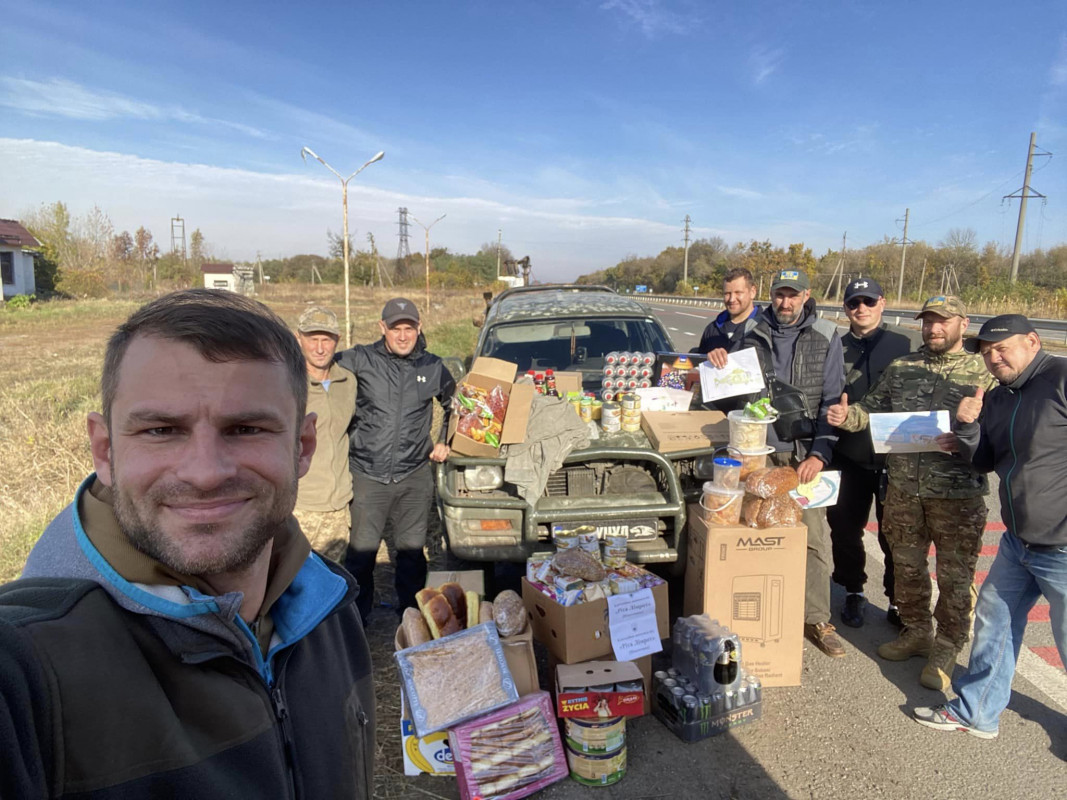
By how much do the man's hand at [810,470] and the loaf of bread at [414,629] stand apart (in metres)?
2.42

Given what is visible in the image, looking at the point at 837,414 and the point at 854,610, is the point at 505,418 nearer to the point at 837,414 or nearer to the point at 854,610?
the point at 837,414

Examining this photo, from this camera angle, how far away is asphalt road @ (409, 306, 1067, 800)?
2877 millimetres

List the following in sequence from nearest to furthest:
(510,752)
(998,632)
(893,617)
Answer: (510,752) → (998,632) → (893,617)

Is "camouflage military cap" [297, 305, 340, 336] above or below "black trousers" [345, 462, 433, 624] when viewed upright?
above

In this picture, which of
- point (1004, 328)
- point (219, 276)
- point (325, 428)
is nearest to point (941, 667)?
point (1004, 328)

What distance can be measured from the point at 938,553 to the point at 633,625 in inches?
75.4

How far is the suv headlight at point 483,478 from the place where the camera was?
4133 millimetres

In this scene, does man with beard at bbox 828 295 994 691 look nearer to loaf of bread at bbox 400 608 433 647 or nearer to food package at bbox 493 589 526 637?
food package at bbox 493 589 526 637

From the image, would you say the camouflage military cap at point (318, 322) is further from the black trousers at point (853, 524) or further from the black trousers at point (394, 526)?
A: the black trousers at point (853, 524)

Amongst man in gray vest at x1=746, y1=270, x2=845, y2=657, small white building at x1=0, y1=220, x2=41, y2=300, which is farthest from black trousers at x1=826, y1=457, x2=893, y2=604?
small white building at x1=0, y1=220, x2=41, y2=300

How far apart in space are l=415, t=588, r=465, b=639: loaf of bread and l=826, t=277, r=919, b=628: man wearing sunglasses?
9.16ft

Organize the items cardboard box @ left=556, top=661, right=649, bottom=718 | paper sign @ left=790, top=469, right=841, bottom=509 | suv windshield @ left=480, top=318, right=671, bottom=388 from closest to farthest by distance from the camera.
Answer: cardboard box @ left=556, top=661, right=649, bottom=718, paper sign @ left=790, top=469, right=841, bottom=509, suv windshield @ left=480, top=318, right=671, bottom=388

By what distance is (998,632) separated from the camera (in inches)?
125

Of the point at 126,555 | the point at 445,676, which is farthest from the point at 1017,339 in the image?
the point at 126,555
